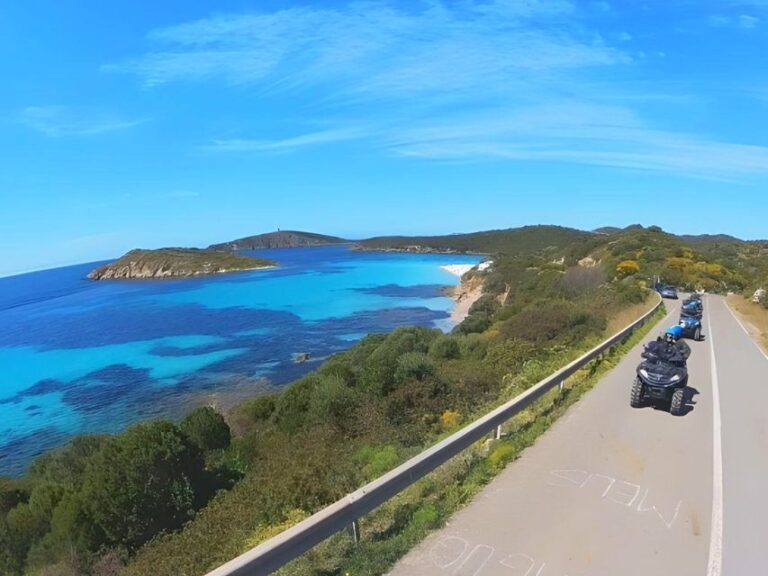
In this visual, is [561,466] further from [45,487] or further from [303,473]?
[45,487]

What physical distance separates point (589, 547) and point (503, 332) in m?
23.7

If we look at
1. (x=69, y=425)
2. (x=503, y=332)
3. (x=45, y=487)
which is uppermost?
(x=503, y=332)

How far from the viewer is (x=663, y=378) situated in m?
10.8

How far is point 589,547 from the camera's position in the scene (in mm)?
5320

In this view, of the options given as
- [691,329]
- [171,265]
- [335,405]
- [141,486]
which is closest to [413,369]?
[335,405]

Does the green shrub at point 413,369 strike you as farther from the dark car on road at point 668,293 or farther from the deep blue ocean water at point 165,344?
the dark car on road at point 668,293

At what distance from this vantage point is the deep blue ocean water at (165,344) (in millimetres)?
36875

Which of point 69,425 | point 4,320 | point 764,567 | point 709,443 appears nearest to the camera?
point 764,567

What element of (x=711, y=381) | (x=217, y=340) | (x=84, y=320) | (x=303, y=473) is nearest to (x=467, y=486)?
(x=303, y=473)

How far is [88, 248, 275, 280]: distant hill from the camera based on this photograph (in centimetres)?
17412

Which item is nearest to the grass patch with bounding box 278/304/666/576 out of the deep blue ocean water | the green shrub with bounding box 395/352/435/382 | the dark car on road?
the green shrub with bounding box 395/352/435/382

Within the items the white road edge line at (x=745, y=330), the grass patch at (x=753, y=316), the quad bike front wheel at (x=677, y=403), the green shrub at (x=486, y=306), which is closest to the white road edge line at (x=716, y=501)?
the quad bike front wheel at (x=677, y=403)

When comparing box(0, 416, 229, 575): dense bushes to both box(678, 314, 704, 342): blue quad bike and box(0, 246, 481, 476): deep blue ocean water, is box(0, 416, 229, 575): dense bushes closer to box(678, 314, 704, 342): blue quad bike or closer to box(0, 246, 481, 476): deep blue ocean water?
box(0, 246, 481, 476): deep blue ocean water

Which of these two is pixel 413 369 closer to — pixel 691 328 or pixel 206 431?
pixel 206 431
